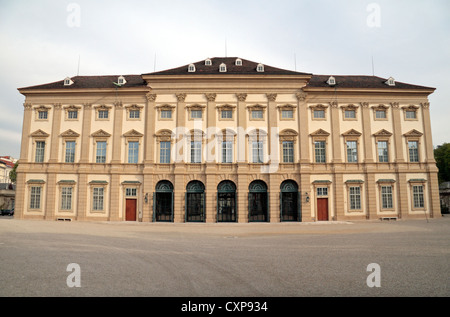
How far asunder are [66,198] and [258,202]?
2125 cm

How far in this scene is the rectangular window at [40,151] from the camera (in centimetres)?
3541

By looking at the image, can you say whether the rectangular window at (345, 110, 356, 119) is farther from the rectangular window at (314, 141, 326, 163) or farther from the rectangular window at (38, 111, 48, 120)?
the rectangular window at (38, 111, 48, 120)

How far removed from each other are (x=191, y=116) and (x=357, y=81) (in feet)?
68.2

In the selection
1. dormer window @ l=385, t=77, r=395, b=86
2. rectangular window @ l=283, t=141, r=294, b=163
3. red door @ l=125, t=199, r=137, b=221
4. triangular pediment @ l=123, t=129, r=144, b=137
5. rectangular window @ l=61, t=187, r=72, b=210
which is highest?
dormer window @ l=385, t=77, r=395, b=86

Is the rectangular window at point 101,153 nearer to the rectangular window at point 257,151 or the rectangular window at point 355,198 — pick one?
the rectangular window at point 257,151

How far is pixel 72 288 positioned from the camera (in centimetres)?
736

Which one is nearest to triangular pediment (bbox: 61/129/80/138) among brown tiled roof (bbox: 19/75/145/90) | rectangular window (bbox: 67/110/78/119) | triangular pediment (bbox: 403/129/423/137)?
rectangular window (bbox: 67/110/78/119)

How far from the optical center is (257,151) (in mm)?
34000

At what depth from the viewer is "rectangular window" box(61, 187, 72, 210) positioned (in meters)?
34.3

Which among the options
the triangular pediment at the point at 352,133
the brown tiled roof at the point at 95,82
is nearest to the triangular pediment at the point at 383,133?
the triangular pediment at the point at 352,133

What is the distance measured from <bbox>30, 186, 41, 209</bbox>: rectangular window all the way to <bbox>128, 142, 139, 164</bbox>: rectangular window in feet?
35.6

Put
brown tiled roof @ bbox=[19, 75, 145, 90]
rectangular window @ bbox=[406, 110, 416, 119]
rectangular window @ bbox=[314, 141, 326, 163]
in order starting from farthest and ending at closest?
brown tiled roof @ bbox=[19, 75, 145, 90] → rectangular window @ bbox=[406, 110, 416, 119] → rectangular window @ bbox=[314, 141, 326, 163]
